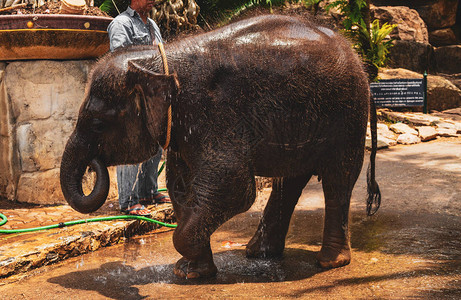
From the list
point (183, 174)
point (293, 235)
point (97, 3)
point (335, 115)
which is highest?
point (97, 3)

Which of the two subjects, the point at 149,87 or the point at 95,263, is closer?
the point at 149,87

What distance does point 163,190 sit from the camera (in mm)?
6012

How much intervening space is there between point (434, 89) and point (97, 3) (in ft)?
27.3

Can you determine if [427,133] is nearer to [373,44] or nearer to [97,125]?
[373,44]

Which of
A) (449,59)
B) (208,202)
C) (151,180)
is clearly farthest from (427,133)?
(449,59)

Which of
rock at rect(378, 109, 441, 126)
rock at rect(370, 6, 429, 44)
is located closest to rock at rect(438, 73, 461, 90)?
rock at rect(370, 6, 429, 44)

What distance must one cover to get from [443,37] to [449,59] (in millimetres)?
1448

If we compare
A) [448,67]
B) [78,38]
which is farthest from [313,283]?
[448,67]

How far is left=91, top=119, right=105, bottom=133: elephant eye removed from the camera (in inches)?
139

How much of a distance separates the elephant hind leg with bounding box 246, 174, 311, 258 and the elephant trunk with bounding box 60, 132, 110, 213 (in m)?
1.26

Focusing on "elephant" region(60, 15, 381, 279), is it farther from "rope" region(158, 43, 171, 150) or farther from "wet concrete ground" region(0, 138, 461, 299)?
"wet concrete ground" region(0, 138, 461, 299)

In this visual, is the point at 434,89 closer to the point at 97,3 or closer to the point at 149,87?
the point at 97,3

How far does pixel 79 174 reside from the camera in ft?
11.7

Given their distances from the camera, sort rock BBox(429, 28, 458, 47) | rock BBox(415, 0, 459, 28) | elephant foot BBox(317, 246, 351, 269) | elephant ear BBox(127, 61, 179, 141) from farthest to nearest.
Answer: rock BBox(429, 28, 458, 47) → rock BBox(415, 0, 459, 28) → elephant foot BBox(317, 246, 351, 269) → elephant ear BBox(127, 61, 179, 141)
